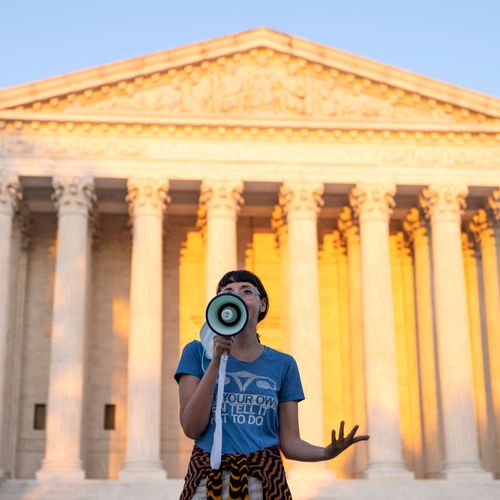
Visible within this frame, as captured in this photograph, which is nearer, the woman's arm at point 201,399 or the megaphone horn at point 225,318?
the megaphone horn at point 225,318

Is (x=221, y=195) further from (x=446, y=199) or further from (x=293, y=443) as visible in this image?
(x=293, y=443)

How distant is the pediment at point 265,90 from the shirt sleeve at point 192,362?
1444 inches

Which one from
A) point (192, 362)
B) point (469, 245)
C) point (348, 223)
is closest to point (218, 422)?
point (192, 362)

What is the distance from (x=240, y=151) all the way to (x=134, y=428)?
13.8 m

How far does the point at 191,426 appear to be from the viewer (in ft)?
21.4

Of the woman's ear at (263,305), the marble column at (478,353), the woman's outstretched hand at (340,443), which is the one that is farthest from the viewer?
the marble column at (478,353)

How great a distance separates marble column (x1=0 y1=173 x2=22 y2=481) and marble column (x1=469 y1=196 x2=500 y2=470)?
23.1 metres

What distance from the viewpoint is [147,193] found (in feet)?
139

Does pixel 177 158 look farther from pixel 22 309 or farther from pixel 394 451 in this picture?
pixel 394 451

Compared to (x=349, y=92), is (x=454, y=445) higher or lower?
lower

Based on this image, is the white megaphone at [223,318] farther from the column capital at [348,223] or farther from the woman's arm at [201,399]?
the column capital at [348,223]

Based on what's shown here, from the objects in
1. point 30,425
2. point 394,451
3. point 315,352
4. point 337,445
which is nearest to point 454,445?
point 394,451

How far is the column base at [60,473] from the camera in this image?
126 ft

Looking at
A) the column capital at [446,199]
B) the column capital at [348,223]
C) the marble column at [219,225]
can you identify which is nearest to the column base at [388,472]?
the marble column at [219,225]
